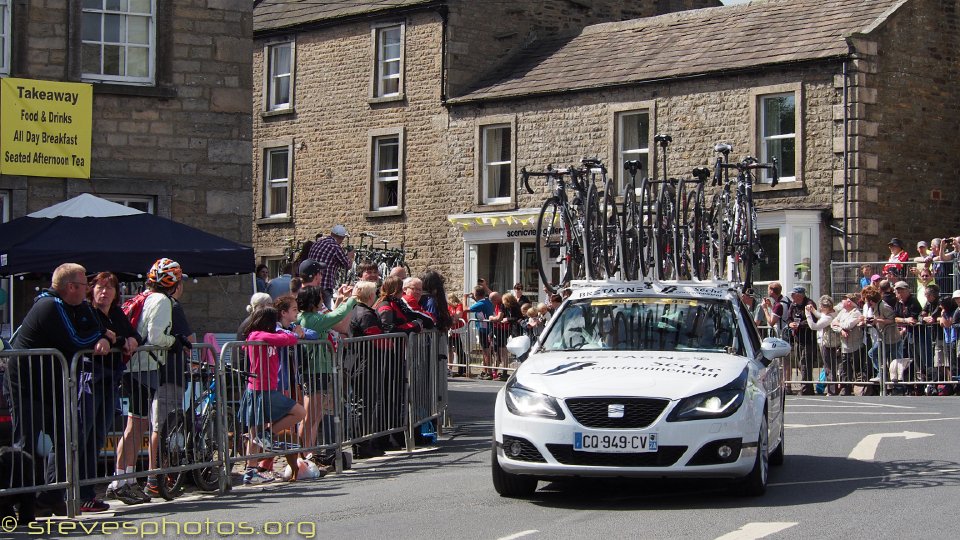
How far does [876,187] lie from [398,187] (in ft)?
42.7

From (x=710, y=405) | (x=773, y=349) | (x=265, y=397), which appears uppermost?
(x=773, y=349)

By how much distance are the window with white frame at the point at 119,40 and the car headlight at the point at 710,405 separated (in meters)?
12.6

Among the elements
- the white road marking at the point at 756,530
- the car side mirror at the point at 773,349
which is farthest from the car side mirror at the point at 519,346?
the white road marking at the point at 756,530

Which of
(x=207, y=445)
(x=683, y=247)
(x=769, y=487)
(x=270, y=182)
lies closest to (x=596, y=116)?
(x=270, y=182)

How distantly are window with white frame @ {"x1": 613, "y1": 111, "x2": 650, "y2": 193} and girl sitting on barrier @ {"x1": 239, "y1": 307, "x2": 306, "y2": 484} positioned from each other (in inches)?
867

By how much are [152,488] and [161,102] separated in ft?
33.6

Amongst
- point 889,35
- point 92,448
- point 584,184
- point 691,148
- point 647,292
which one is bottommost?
point 92,448

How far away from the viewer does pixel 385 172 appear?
39156mm

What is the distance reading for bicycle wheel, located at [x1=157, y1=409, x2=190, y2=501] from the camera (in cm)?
1151

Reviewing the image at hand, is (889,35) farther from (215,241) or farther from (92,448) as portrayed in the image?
(92,448)

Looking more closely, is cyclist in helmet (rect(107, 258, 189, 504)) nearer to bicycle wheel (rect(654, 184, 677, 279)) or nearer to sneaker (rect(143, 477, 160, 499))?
sneaker (rect(143, 477, 160, 499))

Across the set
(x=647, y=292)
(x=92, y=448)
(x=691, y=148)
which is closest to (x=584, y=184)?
(x=647, y=292)

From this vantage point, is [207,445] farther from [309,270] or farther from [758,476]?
[309,270]

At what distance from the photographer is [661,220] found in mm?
14508
